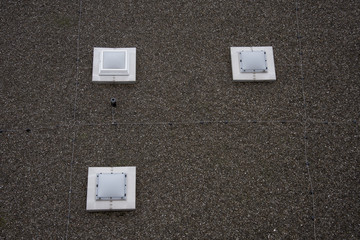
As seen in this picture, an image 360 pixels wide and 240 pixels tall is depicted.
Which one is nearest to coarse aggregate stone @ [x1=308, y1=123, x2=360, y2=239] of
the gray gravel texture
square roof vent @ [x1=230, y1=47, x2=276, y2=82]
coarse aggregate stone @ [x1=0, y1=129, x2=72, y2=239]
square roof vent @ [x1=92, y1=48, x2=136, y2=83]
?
the gray gravel texture

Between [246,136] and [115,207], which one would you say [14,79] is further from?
[246,136]

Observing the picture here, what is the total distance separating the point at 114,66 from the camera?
11.4 feet

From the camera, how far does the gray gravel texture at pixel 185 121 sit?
128 inches

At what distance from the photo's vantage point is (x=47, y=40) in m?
3.72

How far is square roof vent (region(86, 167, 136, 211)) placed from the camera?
10.5ft

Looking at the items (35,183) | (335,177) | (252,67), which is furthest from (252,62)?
(35,183)

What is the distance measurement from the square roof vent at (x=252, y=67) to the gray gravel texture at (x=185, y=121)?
0.09 m

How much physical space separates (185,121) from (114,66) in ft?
2.78

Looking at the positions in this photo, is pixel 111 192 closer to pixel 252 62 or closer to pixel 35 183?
pixel 35 183

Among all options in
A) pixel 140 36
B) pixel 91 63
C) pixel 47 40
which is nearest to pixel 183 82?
pixel 140 36

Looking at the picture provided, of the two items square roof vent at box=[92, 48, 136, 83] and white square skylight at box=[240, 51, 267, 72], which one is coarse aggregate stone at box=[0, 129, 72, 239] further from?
white square skylight at box=[240, 51, 267, 72]

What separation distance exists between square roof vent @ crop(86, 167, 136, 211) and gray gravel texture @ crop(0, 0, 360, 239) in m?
0.09

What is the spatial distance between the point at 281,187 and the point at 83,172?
1.79 metres

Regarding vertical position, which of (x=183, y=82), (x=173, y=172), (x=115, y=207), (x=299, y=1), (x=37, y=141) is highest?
(x=299, y=1)
